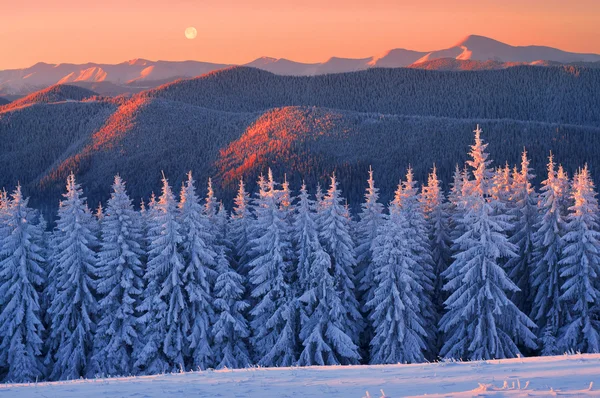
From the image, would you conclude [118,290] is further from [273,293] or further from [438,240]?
[438,240]

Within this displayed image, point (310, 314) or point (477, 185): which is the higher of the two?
point (477, 185)

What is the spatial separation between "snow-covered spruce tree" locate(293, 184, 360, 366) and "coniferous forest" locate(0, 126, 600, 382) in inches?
3.8

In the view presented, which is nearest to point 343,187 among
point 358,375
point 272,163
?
point 272,163

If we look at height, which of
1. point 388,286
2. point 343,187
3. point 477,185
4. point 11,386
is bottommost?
point 343,187

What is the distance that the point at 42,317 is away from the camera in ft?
136

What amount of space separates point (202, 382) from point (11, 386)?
600 cm

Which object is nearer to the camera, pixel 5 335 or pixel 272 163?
pixel 5 335

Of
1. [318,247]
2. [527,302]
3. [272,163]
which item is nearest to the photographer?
[318,247]

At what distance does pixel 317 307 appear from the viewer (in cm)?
3725

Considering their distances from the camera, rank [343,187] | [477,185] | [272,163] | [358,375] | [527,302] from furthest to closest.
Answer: [272,163] → [343,187] → [527,302] → [477,185] → [358,375]

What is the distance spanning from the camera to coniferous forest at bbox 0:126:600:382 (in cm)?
3531

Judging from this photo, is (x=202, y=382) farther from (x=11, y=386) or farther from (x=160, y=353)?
(x=160, y=353)

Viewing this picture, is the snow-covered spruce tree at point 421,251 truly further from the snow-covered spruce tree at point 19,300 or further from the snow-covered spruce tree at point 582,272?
the snow-covered spruce tree at point 19,300

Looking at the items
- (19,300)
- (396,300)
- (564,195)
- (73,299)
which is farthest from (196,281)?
(564,195)
